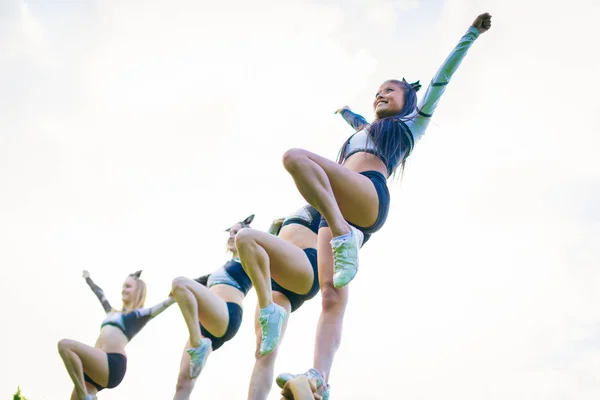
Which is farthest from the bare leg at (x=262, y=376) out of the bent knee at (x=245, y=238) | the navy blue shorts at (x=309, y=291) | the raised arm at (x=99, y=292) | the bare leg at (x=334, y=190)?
the raised arm at (x=99, y=292)

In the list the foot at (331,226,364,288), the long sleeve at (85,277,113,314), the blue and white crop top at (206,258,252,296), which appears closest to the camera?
the foot at (331,226,364,288)

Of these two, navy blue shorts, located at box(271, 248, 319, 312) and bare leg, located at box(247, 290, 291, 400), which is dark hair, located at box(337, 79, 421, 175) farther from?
bare leg, located at box(247, 290, 291, 400)

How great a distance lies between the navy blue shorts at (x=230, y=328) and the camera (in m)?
6.42

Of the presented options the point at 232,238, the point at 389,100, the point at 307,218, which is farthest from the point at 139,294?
the point at 389,100

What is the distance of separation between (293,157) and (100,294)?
5.24 metres

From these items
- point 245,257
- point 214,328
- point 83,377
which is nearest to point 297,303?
point 245,257

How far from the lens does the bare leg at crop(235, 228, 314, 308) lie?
4.23 metres

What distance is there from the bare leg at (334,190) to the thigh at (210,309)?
2391mm

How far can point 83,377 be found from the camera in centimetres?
711

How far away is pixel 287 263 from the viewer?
4453mm

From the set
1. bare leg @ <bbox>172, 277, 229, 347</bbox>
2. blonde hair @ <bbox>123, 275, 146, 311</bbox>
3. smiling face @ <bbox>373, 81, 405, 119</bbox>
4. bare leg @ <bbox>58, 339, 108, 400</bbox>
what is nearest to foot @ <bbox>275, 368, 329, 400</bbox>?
smiling face @ <bbox>373, 81, 405, 119</bbox>

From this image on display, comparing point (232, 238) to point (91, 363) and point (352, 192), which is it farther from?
point (352, 192)

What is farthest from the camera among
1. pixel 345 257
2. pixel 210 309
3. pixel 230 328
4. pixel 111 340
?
pixel 111 340

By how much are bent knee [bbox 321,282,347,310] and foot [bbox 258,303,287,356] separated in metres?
0.34
